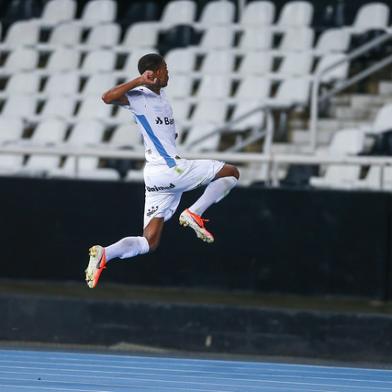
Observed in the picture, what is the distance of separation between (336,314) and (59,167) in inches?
191

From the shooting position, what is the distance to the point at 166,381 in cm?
945

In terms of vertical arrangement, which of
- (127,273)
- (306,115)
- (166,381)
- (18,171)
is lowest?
(166,381)

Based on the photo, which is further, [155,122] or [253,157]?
[253,157]

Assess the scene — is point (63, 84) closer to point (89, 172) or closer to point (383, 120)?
point (89, 172)

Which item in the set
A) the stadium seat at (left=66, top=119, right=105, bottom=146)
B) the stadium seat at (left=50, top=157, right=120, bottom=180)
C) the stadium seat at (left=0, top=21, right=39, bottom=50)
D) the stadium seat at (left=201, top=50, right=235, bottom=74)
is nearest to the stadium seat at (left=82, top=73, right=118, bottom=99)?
the stadium seat at (left=66, top=119, right=105, bottom=146)

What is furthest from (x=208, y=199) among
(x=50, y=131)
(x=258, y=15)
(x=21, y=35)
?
(x=21, y=35)

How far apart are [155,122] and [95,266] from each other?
1036mm

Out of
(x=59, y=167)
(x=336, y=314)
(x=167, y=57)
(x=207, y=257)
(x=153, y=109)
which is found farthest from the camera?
(x=167, y=57)

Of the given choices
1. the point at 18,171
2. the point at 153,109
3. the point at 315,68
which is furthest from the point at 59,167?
the point at 153,109

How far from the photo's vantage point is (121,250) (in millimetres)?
8523

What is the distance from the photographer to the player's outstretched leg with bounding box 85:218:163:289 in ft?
27.6

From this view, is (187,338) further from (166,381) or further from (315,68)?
(315,68)

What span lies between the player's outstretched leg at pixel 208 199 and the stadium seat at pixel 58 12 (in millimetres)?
10066

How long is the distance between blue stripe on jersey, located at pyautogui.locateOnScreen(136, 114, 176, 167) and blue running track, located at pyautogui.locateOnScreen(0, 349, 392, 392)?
1.65 metres
